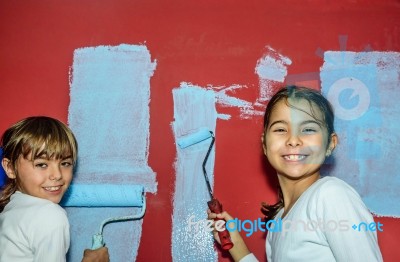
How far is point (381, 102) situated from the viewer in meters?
1.39

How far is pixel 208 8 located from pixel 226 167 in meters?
0.57

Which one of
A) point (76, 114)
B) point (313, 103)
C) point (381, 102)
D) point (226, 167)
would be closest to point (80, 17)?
point (76, 114)

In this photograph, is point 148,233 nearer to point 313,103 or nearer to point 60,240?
point 60,240

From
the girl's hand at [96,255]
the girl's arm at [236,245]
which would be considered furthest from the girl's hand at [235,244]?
the girl's hand at [96,255]

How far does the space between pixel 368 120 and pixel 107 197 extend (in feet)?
2.99

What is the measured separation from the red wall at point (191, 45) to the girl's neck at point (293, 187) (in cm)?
23

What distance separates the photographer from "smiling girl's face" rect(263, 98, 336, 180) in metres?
1.09

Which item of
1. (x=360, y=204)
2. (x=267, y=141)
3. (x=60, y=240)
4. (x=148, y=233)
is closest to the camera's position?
(x=360, y=204)

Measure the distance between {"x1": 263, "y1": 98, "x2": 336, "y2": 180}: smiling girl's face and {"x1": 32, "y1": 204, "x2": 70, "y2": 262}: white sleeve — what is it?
59 centimetres

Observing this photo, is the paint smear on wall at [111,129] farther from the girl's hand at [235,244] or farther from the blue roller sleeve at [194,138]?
the girl's hand at [235,244]

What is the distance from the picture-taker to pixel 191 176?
1377mm

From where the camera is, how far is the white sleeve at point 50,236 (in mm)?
1021

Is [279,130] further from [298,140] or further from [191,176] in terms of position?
[191,176]

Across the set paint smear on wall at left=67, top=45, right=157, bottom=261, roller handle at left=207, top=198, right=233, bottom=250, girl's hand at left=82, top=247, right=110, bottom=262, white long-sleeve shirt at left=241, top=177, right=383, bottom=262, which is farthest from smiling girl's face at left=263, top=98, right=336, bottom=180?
girl's hand at left=82, top=247, right=110, bottom=262
